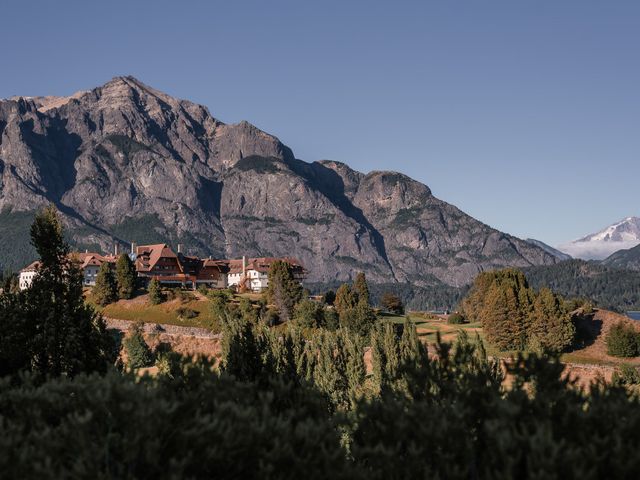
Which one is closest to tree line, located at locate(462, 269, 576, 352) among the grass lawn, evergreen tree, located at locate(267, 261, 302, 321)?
evergreen tree, located at locate(267, 261, 302, 321)

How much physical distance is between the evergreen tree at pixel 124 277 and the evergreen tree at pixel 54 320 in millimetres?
88360

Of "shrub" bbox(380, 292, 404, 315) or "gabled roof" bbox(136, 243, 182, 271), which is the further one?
"gabled roof" bbox(136, 243, 182, 271)

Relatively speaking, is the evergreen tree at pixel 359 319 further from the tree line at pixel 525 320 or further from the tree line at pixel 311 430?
the tree line at pixel 311 430

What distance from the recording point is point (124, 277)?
118 meters

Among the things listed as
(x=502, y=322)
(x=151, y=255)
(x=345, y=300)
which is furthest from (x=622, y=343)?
(x=151, y=255)

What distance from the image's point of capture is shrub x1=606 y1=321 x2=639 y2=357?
90.1 meters

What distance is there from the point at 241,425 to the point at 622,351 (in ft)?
279

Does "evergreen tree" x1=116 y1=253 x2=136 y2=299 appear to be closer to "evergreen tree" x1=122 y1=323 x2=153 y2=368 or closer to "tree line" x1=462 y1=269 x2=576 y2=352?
"evergreen tree" x1=122 y1=323 x2=153 y2=368

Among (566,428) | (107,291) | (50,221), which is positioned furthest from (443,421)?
(107,291)

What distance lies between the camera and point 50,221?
31.0m

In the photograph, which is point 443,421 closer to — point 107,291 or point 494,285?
point 494,285

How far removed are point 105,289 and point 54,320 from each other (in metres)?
90.7

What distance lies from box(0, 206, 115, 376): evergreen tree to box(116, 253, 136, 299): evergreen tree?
88.4m

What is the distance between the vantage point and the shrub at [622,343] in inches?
3548
